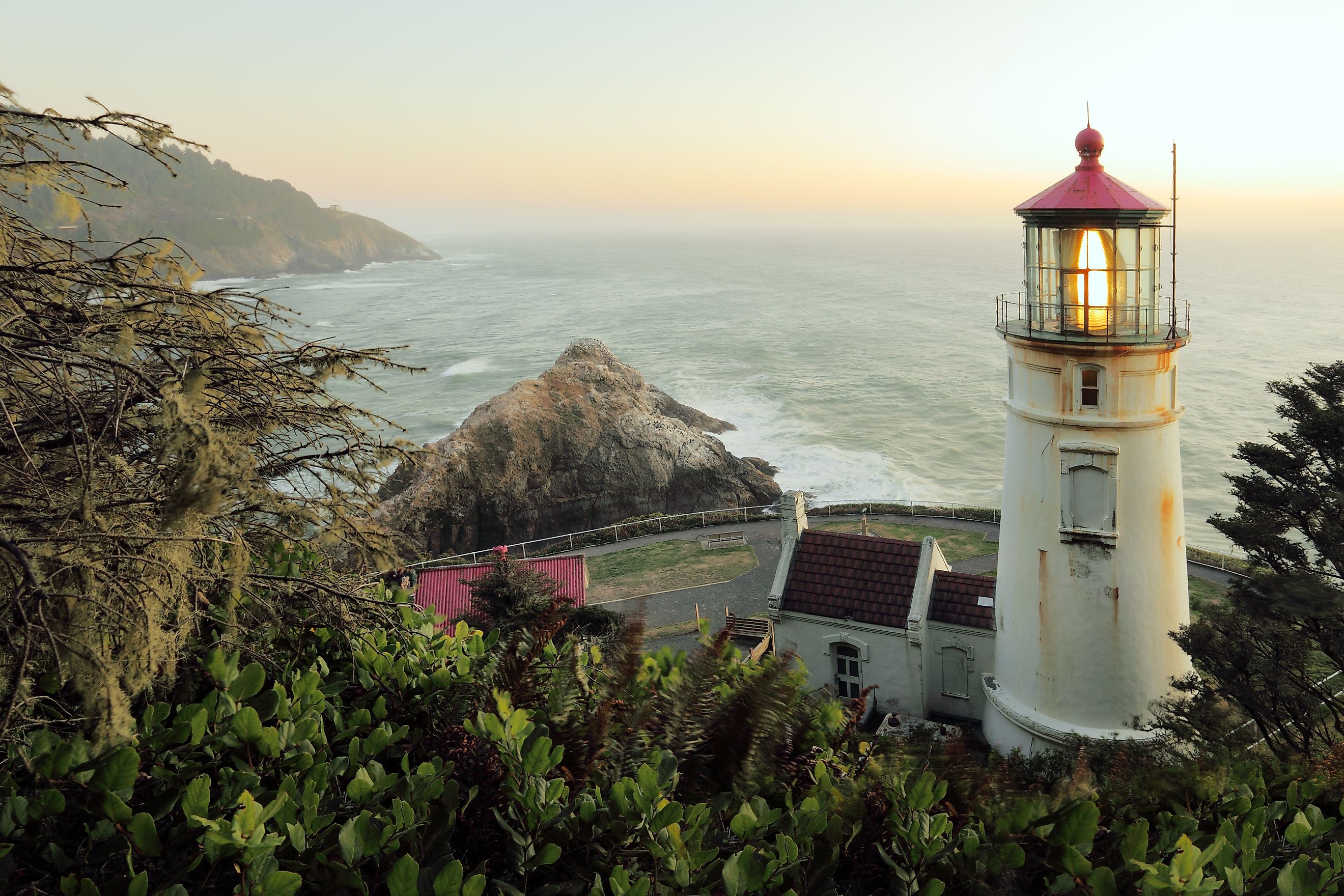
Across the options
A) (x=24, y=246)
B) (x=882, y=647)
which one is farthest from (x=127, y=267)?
(x=882, y=647)

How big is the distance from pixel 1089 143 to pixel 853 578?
8.19 m

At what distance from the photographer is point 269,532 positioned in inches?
220

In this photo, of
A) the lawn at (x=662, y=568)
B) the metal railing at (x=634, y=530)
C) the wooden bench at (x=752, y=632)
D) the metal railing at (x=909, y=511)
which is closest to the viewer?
the wooden bench at (x=752, y=632)

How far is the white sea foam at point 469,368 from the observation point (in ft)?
230

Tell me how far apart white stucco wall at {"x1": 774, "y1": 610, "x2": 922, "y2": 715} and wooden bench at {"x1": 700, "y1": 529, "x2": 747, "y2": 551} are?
11.1m

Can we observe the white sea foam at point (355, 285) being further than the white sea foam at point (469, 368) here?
Yes

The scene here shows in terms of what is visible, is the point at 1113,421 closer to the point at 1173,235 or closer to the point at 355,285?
the point at 1173,235

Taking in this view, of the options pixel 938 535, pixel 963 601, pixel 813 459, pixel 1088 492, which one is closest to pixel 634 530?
pixel 938 535

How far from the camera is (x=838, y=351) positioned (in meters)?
74.5

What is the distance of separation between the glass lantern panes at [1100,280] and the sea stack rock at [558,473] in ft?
77.9

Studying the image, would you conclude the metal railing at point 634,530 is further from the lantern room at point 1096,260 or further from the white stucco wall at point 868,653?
the lantern room at point 1096,260

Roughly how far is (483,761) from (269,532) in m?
2.59

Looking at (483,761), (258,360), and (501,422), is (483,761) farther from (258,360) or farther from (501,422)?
(501,422)

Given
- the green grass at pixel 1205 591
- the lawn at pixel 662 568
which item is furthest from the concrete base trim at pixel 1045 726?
the lawn at pixel 662 568
